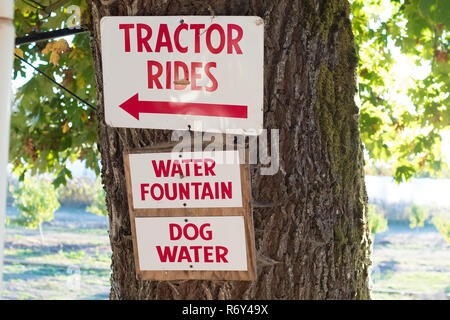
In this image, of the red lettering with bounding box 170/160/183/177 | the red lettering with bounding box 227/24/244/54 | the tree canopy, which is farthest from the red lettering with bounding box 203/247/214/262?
the tree canopy

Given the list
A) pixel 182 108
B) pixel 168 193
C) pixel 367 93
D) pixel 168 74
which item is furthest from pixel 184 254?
pixel 367 93

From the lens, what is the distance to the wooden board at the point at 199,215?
1.71 m

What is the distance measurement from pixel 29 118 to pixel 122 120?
420cm

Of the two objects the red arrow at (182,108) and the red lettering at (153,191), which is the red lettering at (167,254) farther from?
the red arrow at (182,108)

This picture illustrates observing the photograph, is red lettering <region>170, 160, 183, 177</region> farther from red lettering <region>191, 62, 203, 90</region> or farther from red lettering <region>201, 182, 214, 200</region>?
red lettering <region>191, 62, 203, 90</region>

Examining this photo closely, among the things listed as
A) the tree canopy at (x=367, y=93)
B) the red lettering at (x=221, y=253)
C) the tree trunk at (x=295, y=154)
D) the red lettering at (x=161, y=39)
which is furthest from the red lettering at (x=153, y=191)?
the tree canopy at (x=367, y=93)

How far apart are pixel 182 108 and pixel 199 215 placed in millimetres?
319

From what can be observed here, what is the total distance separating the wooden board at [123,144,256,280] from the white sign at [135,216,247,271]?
1 centimetres

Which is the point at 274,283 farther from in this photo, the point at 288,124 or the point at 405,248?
the point at 405,248

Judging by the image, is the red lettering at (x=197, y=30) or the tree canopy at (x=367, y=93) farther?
the tree canopy at (x=367, y=93)

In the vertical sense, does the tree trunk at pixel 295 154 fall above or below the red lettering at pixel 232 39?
below

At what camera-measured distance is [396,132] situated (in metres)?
6.54

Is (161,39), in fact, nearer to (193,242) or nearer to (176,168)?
(176,168)
